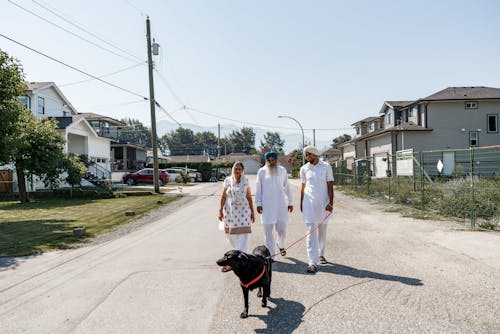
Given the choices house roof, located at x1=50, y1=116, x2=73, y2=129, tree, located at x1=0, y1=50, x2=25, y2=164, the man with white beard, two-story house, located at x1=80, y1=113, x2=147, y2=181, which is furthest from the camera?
two-story house, located at x1=80, y1=113, x2=147, y2=181

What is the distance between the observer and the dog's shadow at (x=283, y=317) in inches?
161

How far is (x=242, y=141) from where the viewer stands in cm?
14625

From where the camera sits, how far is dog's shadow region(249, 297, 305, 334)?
4.10 meters

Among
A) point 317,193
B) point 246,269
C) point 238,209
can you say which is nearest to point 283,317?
point 246,269

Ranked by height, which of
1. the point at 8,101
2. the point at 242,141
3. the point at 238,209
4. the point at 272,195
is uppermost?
the point at 242,141

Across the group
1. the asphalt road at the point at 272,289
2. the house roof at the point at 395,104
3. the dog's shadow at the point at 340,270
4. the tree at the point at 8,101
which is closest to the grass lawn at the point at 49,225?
the asphalt road at the point at 272,289

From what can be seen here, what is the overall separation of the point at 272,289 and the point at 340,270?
4.54ft

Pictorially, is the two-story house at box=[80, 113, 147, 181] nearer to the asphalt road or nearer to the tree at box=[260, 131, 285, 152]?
the asphalt road

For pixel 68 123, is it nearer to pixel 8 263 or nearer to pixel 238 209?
pixel 8 263

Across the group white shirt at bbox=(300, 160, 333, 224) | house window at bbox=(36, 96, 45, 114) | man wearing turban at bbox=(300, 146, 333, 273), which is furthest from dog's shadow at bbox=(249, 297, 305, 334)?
house window at bbox=(36, 96, 45, 114)

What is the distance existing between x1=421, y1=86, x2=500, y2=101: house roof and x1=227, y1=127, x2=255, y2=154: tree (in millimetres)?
106332

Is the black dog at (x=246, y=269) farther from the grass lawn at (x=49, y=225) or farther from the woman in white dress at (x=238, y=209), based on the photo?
the grass lawn at (x=49, y=225)

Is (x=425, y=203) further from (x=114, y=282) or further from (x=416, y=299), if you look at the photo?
(x=114, y=282)

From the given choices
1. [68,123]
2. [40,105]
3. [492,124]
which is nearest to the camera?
[68,123]
